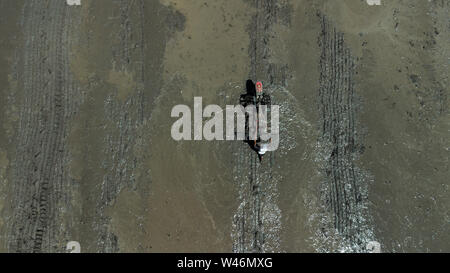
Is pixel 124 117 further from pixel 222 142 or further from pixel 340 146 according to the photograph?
pixel 340 146

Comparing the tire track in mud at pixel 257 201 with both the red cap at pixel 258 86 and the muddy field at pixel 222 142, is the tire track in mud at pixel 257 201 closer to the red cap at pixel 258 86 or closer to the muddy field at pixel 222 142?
the muddy field at pixel 222 142

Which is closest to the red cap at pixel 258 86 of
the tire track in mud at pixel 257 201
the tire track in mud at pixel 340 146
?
the tire track in mud at pixel 257 201

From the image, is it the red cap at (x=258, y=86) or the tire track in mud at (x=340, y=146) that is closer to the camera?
the tire track in mud at (x=340, y=146)

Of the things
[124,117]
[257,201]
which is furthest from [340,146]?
[124,117]

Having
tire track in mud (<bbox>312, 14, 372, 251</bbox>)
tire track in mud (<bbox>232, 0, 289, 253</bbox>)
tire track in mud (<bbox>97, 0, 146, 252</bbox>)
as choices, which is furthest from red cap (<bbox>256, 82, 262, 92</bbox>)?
tire track in mud (<bbox>97, 0, 146, 252</bbox>)

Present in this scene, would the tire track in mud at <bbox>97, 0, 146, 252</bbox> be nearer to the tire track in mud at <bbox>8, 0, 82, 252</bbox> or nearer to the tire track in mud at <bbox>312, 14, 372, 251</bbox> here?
the tire track in mud at <bbox>8, 0, 82, 252</bbox>
